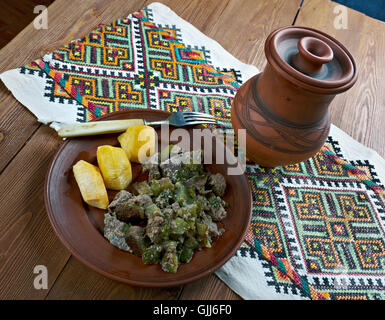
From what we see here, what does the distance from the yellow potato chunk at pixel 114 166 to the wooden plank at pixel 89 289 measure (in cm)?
15

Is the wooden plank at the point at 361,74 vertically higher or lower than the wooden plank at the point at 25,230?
lower

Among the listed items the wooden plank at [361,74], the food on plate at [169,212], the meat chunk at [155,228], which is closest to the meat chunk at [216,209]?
the food on plate at [169,212]

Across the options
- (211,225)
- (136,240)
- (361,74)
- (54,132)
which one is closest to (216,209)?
(211,225)

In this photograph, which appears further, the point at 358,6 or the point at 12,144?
the point at 358,6

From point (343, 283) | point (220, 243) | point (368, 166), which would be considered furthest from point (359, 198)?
point (220, 243)

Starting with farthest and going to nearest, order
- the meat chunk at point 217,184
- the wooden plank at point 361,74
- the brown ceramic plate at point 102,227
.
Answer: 1. the wooden plank at point 361,74
2. the meat chunk at point 217,184
3. the brown ceramic plate at point 102,227

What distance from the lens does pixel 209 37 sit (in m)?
1.09

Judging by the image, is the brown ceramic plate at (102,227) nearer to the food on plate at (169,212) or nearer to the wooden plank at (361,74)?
the food on plate at (169,212)

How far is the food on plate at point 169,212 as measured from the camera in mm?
590

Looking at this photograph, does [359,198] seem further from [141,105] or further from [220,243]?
[141,105]

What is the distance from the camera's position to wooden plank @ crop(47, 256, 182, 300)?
601 mm

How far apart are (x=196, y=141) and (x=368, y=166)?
1.40 ft

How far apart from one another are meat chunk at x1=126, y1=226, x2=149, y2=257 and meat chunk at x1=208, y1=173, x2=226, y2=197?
6.2 inches

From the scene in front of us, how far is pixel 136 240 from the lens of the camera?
23.6 inches
